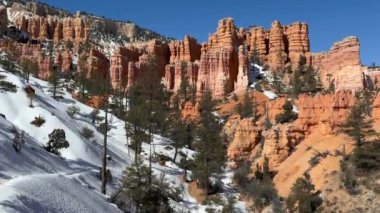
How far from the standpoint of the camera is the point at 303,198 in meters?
39.0

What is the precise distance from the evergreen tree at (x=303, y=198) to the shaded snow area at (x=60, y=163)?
715cm

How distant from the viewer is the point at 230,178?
5728 cm

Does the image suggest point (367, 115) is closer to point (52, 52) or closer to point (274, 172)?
point (274, 172)

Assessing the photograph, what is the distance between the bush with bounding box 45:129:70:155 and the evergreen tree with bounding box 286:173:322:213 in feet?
66.0

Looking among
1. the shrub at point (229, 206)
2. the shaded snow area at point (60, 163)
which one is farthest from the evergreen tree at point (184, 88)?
the shrub at point (229, 206)

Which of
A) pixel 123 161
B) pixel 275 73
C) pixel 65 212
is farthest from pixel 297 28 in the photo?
pixel 65 212

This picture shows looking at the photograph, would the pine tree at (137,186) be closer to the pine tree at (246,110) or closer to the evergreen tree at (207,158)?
the evergreen tree at (207,158)

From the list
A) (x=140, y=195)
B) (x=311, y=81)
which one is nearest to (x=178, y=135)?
(x=140, y=195)

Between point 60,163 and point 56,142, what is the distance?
566 centimetres

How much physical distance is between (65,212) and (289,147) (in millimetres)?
35795

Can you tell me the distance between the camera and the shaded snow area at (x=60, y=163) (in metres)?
23.4

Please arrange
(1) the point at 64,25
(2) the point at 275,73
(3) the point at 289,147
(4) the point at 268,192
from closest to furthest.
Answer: (4) the point at 268,192
(3) the point at 289,147
(2) the point at 275,73
(1) the point at 64,25

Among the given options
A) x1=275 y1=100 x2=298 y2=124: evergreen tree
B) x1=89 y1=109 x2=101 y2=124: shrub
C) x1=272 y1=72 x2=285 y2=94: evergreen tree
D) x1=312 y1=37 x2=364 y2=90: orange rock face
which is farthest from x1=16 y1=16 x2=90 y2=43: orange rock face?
x1=275 y1=100 x2=298 y2=124: evergreen tree

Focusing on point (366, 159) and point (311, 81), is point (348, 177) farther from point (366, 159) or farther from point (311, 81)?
point (311, 81)
